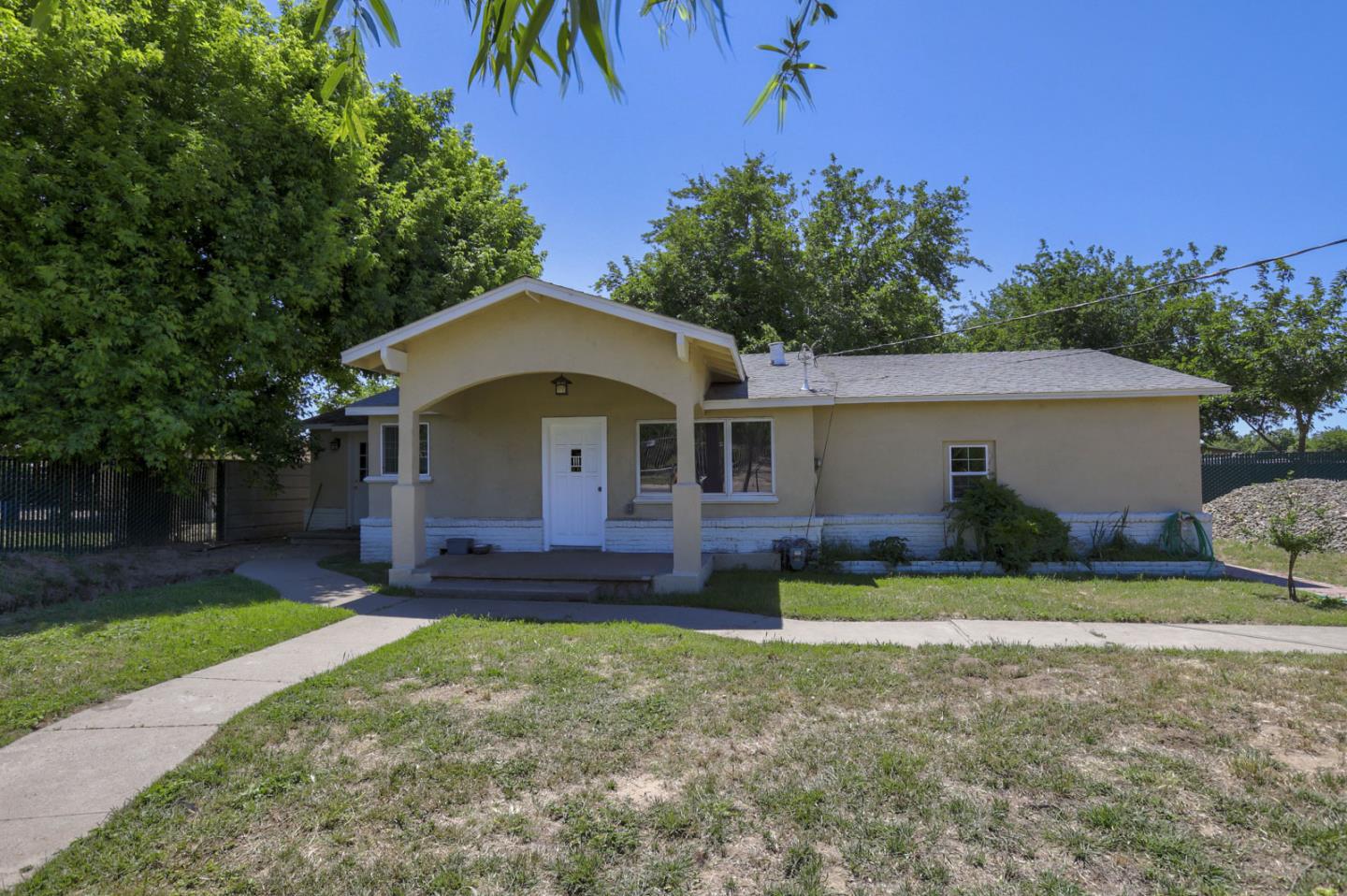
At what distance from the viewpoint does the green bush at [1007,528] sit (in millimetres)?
11055

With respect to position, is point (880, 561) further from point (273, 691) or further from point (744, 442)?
point (273, 691)

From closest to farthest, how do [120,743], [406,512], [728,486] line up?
[120,743], [406,512], [728,486]

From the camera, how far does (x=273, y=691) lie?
5477 mm

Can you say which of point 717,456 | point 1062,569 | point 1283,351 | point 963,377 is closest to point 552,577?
point 717,456

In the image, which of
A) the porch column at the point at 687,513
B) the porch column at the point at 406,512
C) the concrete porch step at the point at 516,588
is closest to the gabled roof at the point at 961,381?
the porch column at the point at 687,513

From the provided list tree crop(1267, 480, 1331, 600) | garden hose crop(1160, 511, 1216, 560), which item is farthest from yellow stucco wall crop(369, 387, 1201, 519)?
tree crop(1267, 480, 1331, 600)

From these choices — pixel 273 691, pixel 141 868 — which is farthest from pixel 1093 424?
pixel 141 868

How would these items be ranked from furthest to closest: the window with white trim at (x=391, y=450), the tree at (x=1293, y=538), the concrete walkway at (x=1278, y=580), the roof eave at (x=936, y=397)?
the window with white trim at (x=391, y=450) → the roof eave at (x=936, y=397) → the concrete walkway at (x=1278, y=580) → the tree at (x=1293, y=538)

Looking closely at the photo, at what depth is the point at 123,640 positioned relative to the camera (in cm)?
682

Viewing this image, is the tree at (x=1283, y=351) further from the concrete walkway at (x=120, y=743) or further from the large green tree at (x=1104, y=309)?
the concrete walkway at (x=120, y=743)

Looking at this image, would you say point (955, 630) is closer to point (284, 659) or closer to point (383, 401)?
point (284, 659)

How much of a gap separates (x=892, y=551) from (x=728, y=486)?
9.50ft

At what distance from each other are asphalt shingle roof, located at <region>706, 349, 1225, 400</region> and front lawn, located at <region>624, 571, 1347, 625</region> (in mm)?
3220

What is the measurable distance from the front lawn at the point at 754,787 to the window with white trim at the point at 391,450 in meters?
7.72
